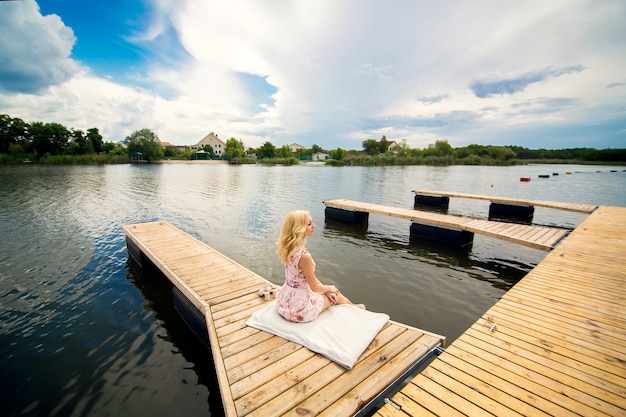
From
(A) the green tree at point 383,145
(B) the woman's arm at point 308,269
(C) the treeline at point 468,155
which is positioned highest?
(A) the green tree at point 383,145

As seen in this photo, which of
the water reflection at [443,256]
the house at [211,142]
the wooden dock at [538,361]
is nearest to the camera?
the wooden dock at [538,361]

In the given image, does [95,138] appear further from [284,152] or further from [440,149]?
[440,149]

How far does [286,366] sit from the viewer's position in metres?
3.21

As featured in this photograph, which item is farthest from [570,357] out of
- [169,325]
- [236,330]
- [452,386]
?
[169,325]

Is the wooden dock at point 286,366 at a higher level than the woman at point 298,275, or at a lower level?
lower

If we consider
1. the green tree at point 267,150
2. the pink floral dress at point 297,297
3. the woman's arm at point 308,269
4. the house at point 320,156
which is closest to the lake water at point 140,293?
the pink floral dress at point 297,297

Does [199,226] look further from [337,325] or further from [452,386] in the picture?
[452,386]

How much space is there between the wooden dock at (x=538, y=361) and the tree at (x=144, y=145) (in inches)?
3677

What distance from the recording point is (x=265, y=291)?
199 inches

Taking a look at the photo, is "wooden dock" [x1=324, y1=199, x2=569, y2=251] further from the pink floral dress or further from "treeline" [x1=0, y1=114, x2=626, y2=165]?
"treeline" [x1=0, y1=114, x2=626, y2=165]

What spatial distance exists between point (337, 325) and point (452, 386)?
4.99 ft

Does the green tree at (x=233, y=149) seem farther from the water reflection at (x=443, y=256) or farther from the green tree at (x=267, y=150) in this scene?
the water reflection at (x=443, y=256)

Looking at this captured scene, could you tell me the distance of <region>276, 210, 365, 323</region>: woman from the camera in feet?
12.2

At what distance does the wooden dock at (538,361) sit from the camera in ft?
8.52
